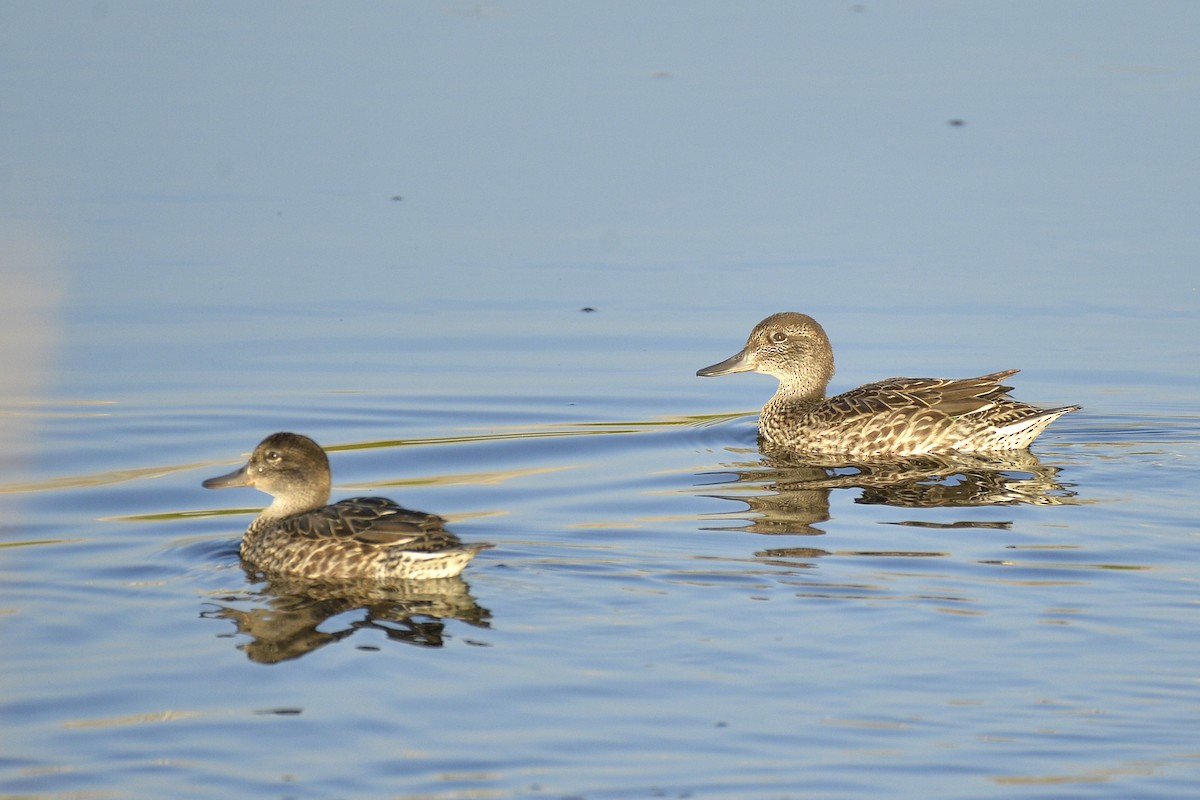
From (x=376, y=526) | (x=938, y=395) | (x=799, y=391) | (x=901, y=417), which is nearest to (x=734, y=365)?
(x=799, y=391)

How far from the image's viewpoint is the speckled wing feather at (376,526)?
8984mm

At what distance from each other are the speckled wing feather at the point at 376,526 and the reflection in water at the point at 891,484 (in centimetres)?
189

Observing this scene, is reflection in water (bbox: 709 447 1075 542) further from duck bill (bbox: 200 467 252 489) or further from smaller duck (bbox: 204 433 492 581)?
duck bill (bbox: 200 467 252 489)

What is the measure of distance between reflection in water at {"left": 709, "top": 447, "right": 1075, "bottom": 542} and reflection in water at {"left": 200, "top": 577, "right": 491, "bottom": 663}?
6.85 feet

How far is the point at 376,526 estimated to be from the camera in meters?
9.11

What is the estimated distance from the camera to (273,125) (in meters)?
18.2

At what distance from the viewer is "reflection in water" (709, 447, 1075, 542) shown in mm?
10672

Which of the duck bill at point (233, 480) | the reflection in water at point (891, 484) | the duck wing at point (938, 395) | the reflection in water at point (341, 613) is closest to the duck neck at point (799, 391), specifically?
the reflection in water at point (891, 484)

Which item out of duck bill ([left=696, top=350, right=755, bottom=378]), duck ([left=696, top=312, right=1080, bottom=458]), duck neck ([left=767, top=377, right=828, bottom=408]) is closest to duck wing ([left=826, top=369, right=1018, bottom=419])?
duck ([left=696, top=312, right=1080, bottom=458])

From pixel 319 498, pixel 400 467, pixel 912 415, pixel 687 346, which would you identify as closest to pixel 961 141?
pixel 687 346

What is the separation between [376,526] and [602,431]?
3.48 metres

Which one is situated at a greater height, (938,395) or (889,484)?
(938,395)

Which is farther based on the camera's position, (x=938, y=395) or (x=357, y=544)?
(x=938, y=395)

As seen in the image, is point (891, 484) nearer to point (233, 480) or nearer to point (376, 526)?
point (376, 526)
